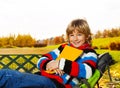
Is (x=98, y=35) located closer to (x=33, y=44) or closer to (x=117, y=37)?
(x=117, y=37)

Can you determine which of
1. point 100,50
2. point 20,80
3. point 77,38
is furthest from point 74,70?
point 100,50

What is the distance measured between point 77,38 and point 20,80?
30.7 inches

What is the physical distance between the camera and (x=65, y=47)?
11.3 ft

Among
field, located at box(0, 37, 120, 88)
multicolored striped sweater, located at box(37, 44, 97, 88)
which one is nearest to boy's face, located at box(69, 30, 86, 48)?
multicolored striped sweater, located at box(37, 44, 97, 88)

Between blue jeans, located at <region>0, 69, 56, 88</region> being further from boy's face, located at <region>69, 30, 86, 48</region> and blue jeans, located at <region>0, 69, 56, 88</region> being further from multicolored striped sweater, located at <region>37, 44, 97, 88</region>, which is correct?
boy's face, located at <region>69, 30, 86, 48</region>

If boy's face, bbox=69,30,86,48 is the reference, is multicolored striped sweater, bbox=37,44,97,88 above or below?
below

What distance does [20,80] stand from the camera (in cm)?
282

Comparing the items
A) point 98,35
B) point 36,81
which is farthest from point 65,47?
point 98,35

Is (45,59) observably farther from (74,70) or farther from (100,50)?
(100,50)

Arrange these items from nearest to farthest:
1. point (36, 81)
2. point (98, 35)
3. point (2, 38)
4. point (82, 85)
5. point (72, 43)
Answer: point (36, 81) < point (82, 85) < point (72, 43) < point (2, 38) < point (98, 35)

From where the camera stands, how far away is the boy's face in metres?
3.34

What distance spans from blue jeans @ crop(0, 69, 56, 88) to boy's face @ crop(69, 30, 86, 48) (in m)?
0.58

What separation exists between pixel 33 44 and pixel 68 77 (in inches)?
195

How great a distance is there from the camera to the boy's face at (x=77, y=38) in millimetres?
3336
